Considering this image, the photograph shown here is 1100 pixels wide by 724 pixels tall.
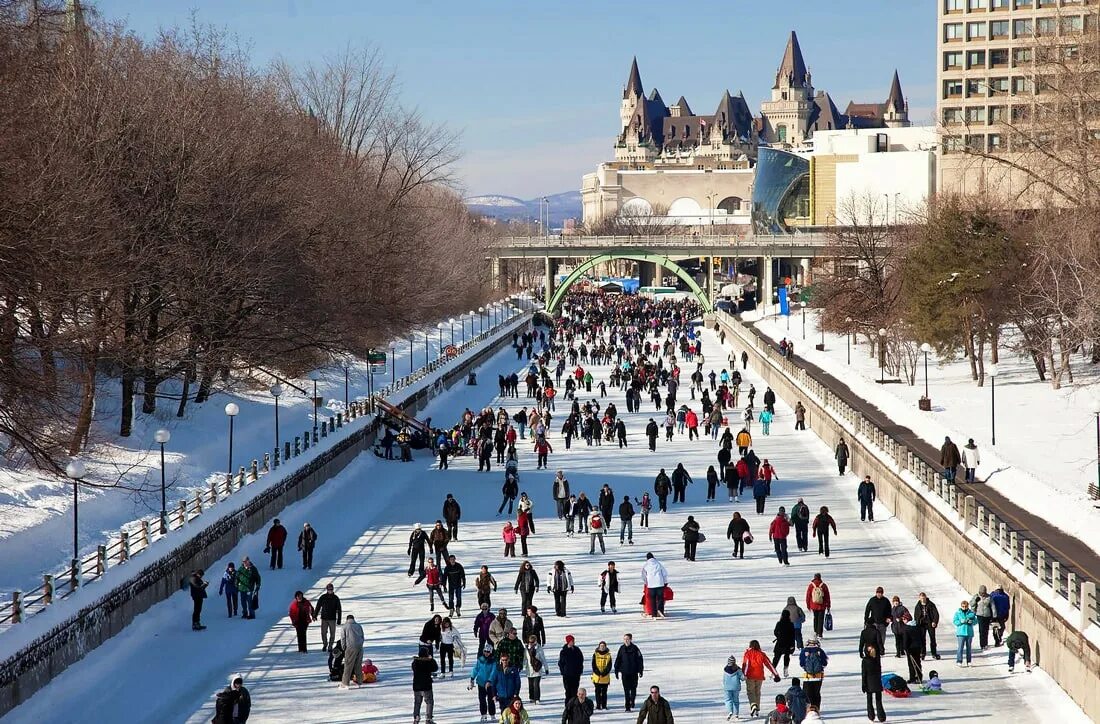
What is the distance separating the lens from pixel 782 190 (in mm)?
140375

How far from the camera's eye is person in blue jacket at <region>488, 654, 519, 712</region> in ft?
49.5

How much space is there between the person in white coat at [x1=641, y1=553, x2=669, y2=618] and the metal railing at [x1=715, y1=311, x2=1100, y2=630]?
425 centimetres

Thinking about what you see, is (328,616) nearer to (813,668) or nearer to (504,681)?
Result: (504,681)

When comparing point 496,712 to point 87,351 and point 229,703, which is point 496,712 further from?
point 87,351

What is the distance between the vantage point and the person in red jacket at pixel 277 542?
75.2 feet

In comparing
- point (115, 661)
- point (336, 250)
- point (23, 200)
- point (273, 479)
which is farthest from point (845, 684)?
point (336, 250)

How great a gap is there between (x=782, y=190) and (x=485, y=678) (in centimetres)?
12854

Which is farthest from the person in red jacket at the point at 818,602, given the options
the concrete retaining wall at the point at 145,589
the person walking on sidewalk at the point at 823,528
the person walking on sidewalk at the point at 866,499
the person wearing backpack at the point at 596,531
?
the person walking on sidewalk at the point at 866,499

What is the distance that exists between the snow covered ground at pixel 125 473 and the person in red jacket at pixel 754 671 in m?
9.15

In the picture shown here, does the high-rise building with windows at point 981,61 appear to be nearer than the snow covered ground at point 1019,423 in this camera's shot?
No

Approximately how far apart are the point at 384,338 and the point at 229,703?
3998cm

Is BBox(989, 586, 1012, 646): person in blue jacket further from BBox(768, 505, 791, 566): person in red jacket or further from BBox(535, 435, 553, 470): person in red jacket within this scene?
BBox(535, 435, 553, 470): person in red jacket

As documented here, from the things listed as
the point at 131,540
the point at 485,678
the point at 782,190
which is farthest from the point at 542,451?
the point at 782,190

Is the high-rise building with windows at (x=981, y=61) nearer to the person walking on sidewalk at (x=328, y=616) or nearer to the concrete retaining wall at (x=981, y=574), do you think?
the concrete retaining wall at (x=981, y=574)
